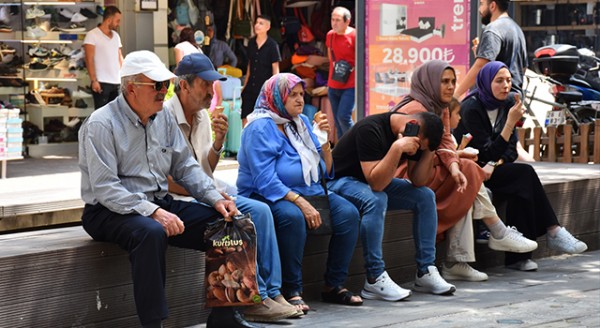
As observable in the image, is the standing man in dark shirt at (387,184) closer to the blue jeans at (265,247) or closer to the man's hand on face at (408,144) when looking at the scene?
the man's hand on face at (408,144)

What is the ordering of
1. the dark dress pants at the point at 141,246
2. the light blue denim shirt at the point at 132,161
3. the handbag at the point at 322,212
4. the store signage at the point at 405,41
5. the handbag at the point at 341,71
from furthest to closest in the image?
the handbag at the point at 341,71
the store signage at the point at 405,41
the handbag at the point at 322,212
the light blue denim shirt at the point at 132,161
the dark dress pants at the point at 141,246

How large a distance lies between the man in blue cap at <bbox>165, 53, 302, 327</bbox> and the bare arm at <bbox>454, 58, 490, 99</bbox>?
3255 millimetres

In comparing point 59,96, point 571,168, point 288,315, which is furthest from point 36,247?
point 59,96

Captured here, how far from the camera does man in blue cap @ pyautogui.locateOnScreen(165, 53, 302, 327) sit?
6.33 metres

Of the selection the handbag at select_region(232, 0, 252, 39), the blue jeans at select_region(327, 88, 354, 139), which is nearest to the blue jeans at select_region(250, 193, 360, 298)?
the blue jeans at select_region(327, 88, 354, 139)

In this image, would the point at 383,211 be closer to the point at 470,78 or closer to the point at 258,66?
the point at 470,78

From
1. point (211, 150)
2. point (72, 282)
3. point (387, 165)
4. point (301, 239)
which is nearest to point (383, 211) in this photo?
point (387, 165)

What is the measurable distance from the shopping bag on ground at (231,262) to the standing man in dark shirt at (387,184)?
4.18 ft

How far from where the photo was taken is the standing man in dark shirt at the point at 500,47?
9344 millimetres

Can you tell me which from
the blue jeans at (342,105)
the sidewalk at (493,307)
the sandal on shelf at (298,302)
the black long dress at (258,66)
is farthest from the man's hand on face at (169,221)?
the black long dress at (258,66)

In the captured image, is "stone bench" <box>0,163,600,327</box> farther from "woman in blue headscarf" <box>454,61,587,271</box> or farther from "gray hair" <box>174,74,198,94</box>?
"woman in blue headscarf" <box>454,61,587,271</box>

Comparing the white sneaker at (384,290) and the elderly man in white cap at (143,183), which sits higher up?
the elderly man in white cap at (143,183)

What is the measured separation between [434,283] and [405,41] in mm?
3694

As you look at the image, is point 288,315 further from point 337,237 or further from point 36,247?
point 36,247
